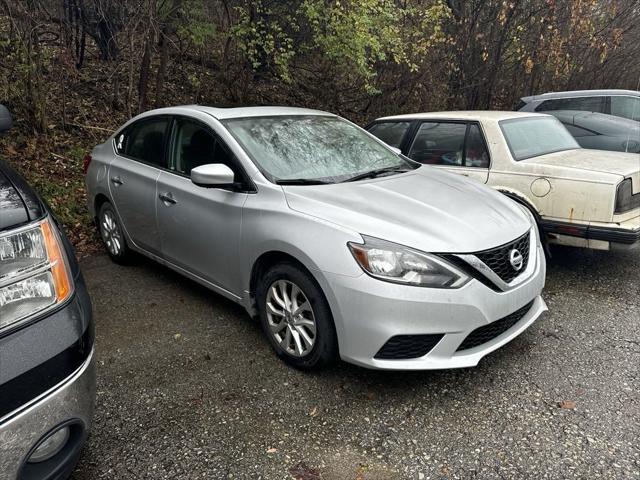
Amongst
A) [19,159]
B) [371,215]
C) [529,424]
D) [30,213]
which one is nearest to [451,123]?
[371,215]

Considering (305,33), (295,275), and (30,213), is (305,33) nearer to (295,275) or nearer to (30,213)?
(295,275)

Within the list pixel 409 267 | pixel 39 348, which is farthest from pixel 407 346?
pixel 39 348

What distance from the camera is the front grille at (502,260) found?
2.73m

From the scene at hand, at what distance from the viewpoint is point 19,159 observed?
259 inches

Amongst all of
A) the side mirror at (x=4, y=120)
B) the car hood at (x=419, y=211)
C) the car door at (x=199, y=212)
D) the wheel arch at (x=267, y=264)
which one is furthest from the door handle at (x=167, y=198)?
the side mirror at (x=4, y=120)

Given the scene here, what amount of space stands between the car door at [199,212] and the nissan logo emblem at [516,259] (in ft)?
5.53

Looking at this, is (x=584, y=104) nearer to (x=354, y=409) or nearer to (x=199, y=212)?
(x=199, y=212)

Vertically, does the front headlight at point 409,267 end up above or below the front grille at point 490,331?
above

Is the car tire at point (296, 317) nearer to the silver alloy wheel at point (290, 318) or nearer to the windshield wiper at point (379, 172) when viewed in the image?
the silver alloy wheel at point (290, 318)

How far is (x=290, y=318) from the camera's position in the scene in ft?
9.87

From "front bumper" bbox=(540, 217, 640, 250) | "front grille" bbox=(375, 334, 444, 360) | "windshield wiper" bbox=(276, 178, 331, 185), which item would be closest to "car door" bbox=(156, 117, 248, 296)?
"windshield wiper" bbox=(276, 178, 331, 185)

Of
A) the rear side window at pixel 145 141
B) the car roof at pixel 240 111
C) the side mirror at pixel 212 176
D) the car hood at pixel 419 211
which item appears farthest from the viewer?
the rear side window at pixel 145 141

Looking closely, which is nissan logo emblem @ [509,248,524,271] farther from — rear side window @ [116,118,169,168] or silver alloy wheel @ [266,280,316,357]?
rear side window @ [116,118,169,168]

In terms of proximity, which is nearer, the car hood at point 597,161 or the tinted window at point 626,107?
the car hood at point 597,161
